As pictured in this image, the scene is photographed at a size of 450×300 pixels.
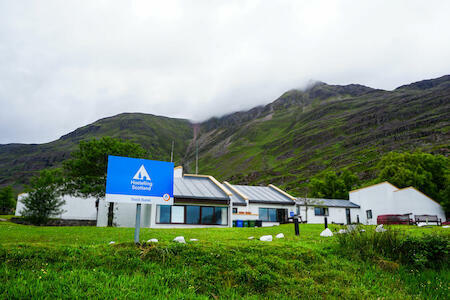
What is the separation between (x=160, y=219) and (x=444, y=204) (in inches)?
1350

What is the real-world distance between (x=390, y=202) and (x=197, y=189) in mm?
25443

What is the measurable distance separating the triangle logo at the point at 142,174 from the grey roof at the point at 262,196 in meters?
24.1

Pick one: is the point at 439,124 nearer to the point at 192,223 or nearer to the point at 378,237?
the point at 192,223

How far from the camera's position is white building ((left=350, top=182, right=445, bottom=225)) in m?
38.3

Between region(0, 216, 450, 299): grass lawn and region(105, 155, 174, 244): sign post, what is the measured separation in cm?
124

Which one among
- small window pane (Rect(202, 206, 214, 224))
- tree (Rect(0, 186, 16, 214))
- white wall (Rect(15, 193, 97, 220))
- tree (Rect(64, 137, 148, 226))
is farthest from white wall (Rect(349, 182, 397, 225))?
tree (Rect(0, 186, 16, 214))

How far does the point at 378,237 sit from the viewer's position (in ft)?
27.8

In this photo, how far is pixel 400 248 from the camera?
26.9 ft

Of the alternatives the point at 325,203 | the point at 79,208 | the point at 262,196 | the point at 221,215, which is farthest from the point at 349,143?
the point at 79,208

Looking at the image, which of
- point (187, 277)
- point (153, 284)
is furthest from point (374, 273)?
point (153, 284)

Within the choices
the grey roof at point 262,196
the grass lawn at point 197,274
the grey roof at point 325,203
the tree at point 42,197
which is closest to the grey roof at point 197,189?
the grey roof at point 262,196

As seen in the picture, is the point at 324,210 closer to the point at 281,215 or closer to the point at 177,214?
the point at 281,215

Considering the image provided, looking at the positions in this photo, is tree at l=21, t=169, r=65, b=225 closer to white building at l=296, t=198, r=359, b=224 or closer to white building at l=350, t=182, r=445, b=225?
white building at l=296, t=198, r=359, b=224

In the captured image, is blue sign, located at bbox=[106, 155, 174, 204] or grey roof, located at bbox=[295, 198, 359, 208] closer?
A: blue sign, located at bbox=[106, 155, 174, 204]
